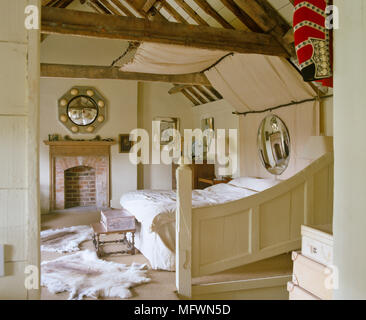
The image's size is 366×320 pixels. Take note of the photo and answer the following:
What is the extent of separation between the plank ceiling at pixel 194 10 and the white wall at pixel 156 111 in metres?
1.19

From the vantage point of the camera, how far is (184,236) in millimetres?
2822

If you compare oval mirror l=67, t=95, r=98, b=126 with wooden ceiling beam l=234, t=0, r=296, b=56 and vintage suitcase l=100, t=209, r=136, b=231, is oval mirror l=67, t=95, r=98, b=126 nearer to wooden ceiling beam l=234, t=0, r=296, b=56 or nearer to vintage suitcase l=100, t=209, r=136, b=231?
vintage suitcase l=100, t=209, r=136, b=231

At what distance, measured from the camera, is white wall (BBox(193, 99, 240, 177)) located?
685 centimetres

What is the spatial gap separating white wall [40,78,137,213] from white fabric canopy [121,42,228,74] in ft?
8.64

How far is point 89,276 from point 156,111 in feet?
18.0

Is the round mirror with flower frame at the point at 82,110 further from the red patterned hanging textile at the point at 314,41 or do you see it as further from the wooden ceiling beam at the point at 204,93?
the red patterned hanging textile at the point at 314,41

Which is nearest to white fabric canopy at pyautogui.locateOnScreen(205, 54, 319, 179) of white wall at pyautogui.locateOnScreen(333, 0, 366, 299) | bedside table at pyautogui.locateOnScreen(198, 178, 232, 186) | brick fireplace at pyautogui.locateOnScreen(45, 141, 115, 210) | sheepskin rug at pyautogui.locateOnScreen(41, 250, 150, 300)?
bedside table at pyautogui.locateOnScreen(198, 178, 232, 186)

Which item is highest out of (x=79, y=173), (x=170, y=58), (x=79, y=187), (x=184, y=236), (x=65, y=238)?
(x=170, y=58)

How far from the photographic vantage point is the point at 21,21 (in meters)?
1.00

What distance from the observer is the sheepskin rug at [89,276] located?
2.96 meters

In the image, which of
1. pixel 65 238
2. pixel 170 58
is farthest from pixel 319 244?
pixel 65 238

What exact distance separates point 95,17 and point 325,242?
9.94 feet

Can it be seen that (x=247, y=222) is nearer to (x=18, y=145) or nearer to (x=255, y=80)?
(x=18, y=145)
